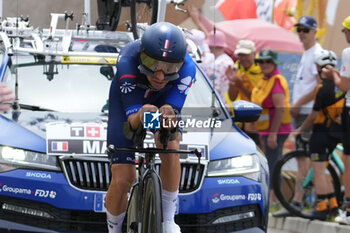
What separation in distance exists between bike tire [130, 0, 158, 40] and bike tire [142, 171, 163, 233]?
318cm

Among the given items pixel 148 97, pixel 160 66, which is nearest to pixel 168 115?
pixel 160 66

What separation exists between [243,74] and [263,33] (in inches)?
55.5

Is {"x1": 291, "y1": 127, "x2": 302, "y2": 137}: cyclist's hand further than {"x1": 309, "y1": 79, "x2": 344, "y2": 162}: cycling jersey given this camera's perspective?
Yes

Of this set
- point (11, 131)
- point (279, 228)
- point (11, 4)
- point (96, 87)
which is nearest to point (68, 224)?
point (11, 131)

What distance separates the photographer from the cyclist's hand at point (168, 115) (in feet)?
21.1

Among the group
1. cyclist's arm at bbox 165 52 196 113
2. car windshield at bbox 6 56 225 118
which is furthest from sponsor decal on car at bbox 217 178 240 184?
cyclist's arm at bbox 165 52 196 113

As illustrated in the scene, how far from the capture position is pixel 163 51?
21.8 feet

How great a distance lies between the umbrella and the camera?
380 inches

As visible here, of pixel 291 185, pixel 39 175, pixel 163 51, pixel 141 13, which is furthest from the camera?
pixel 291 185

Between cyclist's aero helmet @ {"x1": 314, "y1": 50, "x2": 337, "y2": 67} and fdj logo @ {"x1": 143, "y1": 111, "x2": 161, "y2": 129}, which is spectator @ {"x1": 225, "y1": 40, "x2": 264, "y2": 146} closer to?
cyclist's aero helmet @ {"x1": 314, "y1": 50, "x2": 337, "y2": 67}

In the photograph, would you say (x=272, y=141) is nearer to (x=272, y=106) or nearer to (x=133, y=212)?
(x=272, y=106)

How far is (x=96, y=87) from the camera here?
8.95 metres

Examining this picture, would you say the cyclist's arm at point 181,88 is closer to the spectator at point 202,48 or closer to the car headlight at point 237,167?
the car headlight at point 237,167

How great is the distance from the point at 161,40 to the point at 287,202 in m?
5.31
